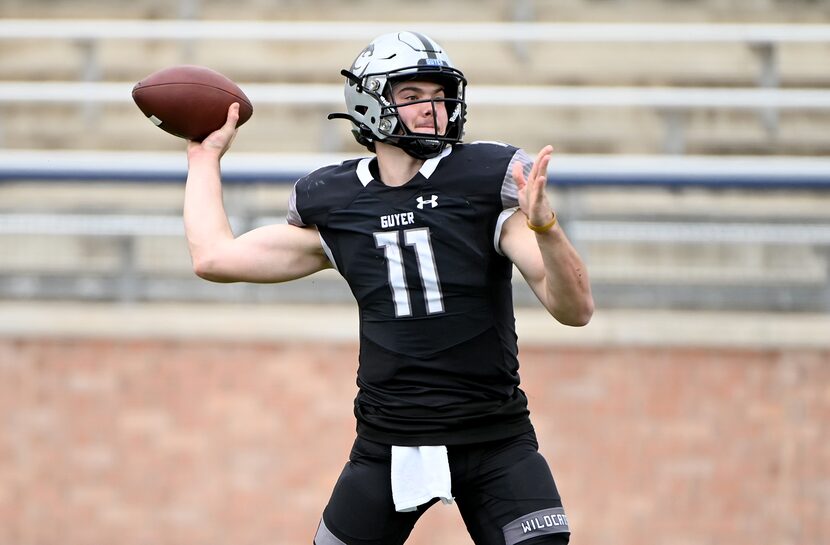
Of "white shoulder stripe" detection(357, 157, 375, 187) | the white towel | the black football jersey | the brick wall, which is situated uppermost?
"white shoulder stripe" detection(357, 157, 375, 187)

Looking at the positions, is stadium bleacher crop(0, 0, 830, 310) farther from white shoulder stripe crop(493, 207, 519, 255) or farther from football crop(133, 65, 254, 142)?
white shoulder stripe crop(493, 207, 519, 255)

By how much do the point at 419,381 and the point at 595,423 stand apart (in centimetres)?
237

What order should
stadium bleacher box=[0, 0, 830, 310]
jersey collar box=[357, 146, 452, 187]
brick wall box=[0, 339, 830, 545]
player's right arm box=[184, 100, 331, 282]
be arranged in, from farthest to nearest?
1. stadium bleacher box=[0, 0, 830, 310]
2. brick wall box=[0, 339, 830, 545]
3. player's right arm box=[184, 100, 331, 282]
4. jersey collar box=[357, 146, 452, 187]

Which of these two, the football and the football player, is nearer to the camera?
the football player

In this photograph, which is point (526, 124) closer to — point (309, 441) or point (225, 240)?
point (309, 441)

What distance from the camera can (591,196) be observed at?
6.36 m

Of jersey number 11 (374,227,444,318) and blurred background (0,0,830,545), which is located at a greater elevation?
jersey number 11 (374,227,444,318)

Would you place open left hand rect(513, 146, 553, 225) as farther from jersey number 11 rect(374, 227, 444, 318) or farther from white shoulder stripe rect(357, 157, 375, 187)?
white shoulder stripe rect(357, 157, 375, 187)

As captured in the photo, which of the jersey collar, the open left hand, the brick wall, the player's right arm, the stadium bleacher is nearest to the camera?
the open left hand

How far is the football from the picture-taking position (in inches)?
137

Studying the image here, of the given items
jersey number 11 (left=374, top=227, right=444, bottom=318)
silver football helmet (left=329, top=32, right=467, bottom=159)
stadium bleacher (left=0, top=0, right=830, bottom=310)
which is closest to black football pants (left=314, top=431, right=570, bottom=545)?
jersey number 11 (left=374, top=227, right=444, bottom=318)

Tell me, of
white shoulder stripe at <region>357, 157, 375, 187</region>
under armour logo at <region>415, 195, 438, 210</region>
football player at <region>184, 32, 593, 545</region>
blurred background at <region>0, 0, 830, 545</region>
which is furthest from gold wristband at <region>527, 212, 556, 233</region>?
blurred background at <region>0, 0, 830, 545</region>

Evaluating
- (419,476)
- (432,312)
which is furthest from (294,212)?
(419,476)

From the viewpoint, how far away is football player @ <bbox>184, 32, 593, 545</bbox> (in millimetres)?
3209
